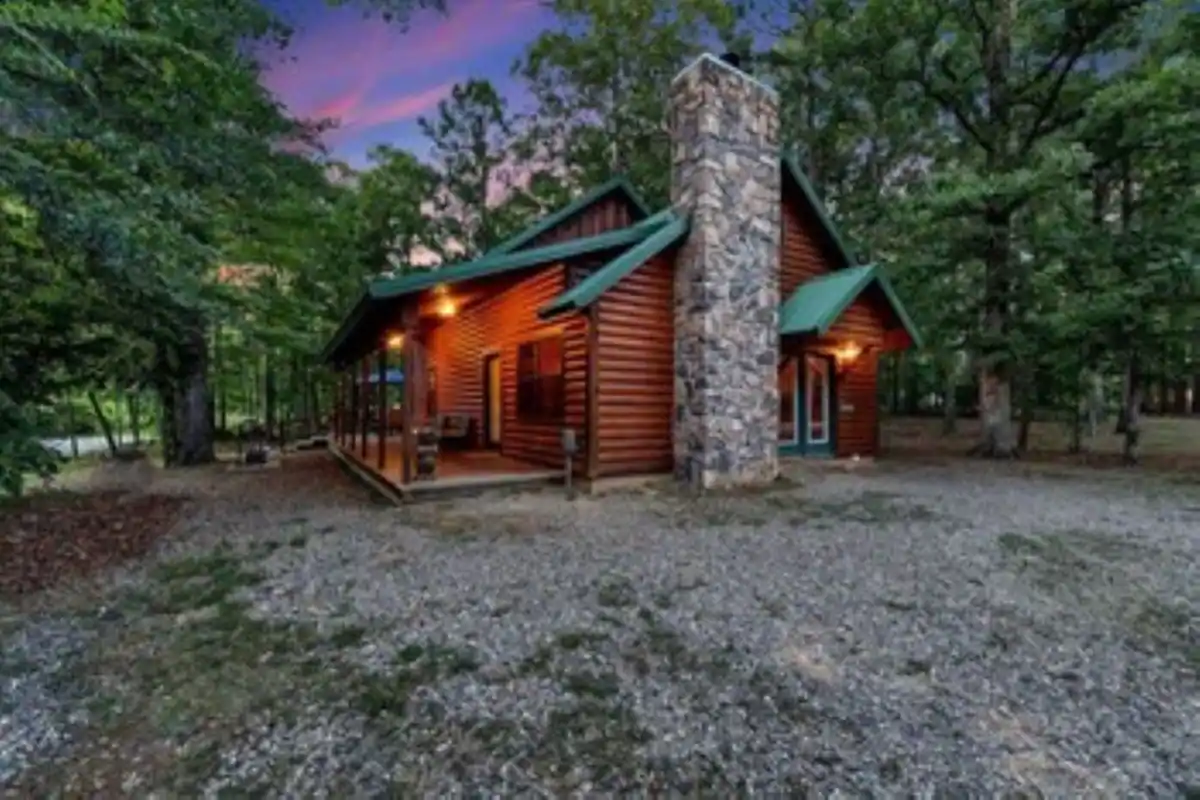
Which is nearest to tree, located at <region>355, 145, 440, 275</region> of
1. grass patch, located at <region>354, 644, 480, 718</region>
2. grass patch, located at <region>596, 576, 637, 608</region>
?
grass patch, located at <region>596, 576, 637, 608</region>

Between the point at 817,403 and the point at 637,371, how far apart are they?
4.83 metres

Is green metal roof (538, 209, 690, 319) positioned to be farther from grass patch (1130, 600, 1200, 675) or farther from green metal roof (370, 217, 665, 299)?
grass patch (1130, 600, 1200, 675)

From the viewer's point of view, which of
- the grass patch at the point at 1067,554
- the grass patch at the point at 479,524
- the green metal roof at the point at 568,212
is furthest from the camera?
the green metal roof at the point at 568,212

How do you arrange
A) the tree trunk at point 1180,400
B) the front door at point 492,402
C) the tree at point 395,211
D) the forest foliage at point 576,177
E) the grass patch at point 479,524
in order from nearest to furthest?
the forest foliage at point 576,177 < the grass patch at point 479,524 < the front door at point 492,402 < the tree at point 395,211 < the tree trunk at point 1180,400

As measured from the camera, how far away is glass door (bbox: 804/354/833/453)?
12.1 m

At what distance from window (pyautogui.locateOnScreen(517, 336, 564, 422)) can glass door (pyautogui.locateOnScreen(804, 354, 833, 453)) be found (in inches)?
199

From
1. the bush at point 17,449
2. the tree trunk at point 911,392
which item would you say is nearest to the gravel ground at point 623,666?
the bush at point 17,449

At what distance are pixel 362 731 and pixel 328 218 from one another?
11.9 metres

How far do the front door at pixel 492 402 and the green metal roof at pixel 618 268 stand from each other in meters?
4.56

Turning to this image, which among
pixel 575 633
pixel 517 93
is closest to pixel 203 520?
pixel 575 633

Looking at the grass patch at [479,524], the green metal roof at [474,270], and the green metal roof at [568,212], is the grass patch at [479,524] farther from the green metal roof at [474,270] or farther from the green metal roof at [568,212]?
the green metal roof at [568,212]

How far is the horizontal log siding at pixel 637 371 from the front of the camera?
29.5ft

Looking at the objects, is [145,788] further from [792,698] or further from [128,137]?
[128,137]

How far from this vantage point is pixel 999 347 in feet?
41.5
